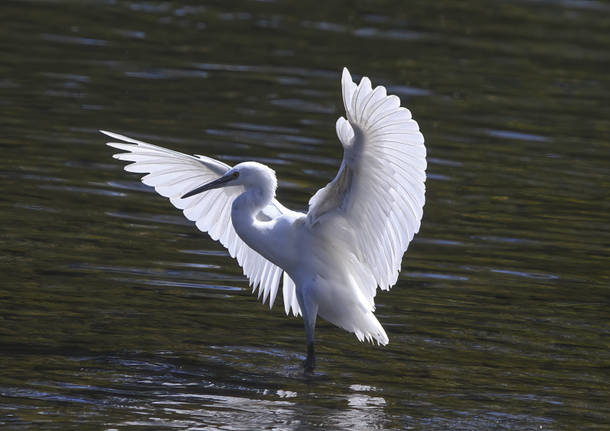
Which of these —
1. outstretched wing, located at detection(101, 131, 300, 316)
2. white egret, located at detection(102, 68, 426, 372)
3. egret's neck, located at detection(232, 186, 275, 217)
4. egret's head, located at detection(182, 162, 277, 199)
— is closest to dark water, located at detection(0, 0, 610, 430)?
outstretched wing, located at detection(101, 131, 300, 316)

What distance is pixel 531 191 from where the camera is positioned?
42.9 feet

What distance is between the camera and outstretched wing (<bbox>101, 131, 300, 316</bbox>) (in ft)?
29.2

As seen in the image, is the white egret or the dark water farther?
Result: the dark water

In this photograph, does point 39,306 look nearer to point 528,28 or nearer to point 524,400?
point 524,400

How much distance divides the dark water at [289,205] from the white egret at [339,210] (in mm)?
413

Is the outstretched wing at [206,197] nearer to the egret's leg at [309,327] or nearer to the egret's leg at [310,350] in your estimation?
the egret's leg at [309,327]

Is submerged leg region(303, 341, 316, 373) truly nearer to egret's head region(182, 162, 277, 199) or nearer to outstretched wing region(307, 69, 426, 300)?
outstretched wing region(307, 69, 426, 300)

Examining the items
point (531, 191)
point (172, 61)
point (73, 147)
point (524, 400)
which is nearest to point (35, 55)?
point (172, 61)

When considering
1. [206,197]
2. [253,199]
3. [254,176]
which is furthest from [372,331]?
[206,197]

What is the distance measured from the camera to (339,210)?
8070 mm

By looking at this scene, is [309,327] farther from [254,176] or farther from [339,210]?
[254,176]

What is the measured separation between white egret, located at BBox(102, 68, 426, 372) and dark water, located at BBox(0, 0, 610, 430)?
413mm

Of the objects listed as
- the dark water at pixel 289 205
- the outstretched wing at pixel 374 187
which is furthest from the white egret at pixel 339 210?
the dark water at pixel 289 205

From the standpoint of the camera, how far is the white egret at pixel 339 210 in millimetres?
7508
